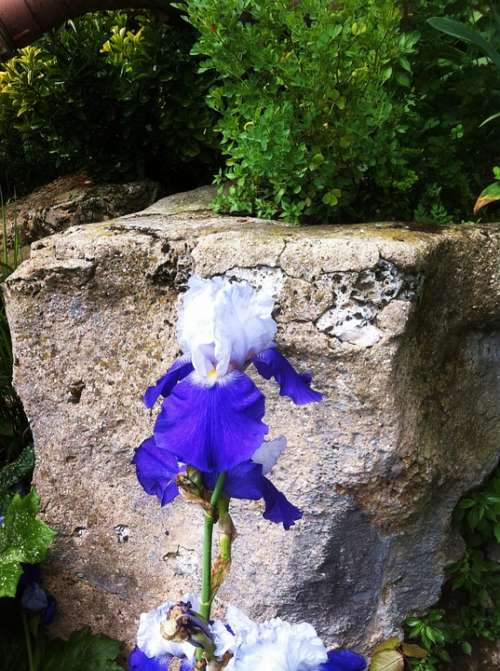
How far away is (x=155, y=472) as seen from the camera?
94 cm

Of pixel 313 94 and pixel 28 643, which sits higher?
pixel 313 94

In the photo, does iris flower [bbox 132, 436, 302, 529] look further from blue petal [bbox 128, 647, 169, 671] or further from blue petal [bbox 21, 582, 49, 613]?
blue petal [bbox 21, 582, 49, 613]

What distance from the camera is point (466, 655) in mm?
1602

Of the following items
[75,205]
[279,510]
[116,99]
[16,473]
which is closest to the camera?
[279,510]

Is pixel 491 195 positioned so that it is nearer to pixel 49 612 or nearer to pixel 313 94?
pixel 313 94

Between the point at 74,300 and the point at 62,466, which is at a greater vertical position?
the point at 74,300

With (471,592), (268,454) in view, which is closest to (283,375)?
(268,454)

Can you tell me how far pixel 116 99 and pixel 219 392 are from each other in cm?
197

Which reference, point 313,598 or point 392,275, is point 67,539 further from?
point 392,275

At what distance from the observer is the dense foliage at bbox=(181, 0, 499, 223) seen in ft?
4.92

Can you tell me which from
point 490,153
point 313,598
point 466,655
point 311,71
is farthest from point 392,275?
point 466,655

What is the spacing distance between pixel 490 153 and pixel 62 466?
1522 millimetres

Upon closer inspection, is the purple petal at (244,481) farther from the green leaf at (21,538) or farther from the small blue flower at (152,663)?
the green leaf at (21,538)

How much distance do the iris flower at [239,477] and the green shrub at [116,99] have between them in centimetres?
164
